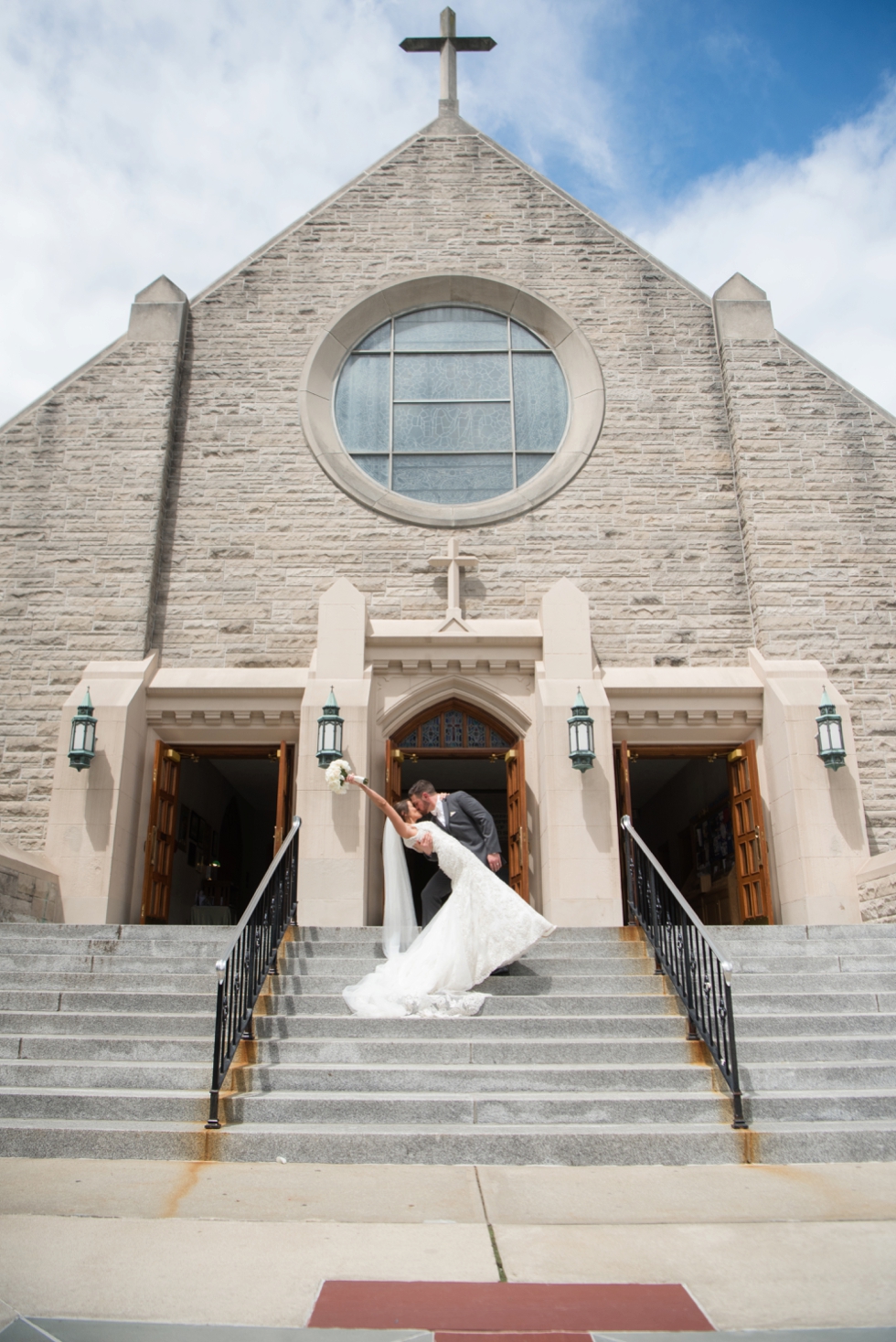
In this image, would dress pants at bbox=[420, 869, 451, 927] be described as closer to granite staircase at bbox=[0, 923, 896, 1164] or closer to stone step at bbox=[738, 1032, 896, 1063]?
granite staircase at bbox=[0, 923, 896, 1164]

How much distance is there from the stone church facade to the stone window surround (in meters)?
0.04

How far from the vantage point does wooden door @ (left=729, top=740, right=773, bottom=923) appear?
9859 mm

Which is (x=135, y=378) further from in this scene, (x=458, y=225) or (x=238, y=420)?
(x=458, y=225)

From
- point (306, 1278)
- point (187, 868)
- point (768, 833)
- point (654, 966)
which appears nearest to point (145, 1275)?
point (306, 1278)

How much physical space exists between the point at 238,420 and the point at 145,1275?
32.9ft

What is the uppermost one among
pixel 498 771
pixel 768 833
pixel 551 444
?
pixel 551 444

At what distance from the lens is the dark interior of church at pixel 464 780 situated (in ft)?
47.4

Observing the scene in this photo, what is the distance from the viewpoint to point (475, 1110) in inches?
197

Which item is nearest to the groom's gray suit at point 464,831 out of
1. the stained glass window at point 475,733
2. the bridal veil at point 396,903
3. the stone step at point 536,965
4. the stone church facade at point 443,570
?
the bridal veil at point 396,903

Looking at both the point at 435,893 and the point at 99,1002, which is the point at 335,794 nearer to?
the point at 435,893

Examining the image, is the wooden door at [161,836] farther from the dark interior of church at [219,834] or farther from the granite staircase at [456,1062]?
the granite staircase at [456,1062]

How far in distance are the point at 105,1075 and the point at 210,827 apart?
9336mm

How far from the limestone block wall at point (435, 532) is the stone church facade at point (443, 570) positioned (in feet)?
0.11

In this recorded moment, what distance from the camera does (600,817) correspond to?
933 centimetres
